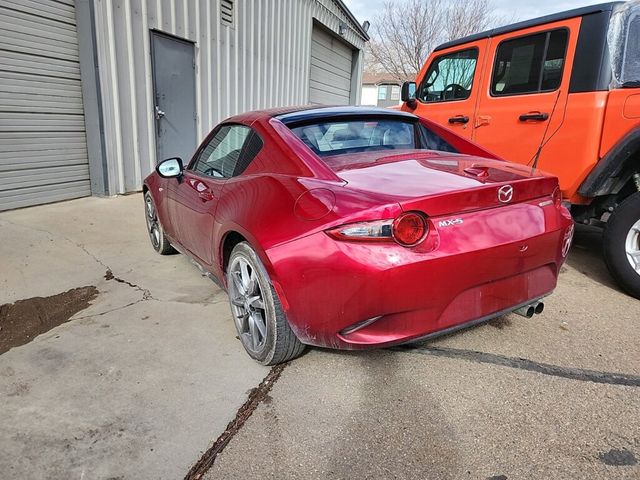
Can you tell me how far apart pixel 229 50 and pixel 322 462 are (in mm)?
8305

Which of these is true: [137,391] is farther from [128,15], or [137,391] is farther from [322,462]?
[128,15]

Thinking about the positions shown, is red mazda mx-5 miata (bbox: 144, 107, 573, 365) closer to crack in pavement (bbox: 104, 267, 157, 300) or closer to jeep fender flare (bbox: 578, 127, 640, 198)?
crack in pavement (bbox: 104, 267, 157, 300)

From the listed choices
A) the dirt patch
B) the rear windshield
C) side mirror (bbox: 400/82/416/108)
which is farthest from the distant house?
the dirt patch

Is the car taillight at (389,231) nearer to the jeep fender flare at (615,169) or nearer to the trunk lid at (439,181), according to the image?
the trunk lid at (439,181)

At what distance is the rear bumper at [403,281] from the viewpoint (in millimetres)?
1933

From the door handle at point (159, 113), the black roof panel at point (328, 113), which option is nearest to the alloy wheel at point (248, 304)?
the black roof panel at point (328, 113)

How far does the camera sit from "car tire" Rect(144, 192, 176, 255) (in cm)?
434

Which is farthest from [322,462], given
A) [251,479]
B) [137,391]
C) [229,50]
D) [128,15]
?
[229,50]

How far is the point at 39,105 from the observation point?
5719 mm

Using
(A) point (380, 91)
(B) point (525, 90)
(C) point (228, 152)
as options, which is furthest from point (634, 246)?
(A) point (380, 91)

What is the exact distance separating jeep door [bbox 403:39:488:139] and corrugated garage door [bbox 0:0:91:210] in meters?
4.48

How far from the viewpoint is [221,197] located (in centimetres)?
283

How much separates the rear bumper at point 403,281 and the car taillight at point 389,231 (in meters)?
0.03

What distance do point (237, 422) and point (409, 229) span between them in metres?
1.18
